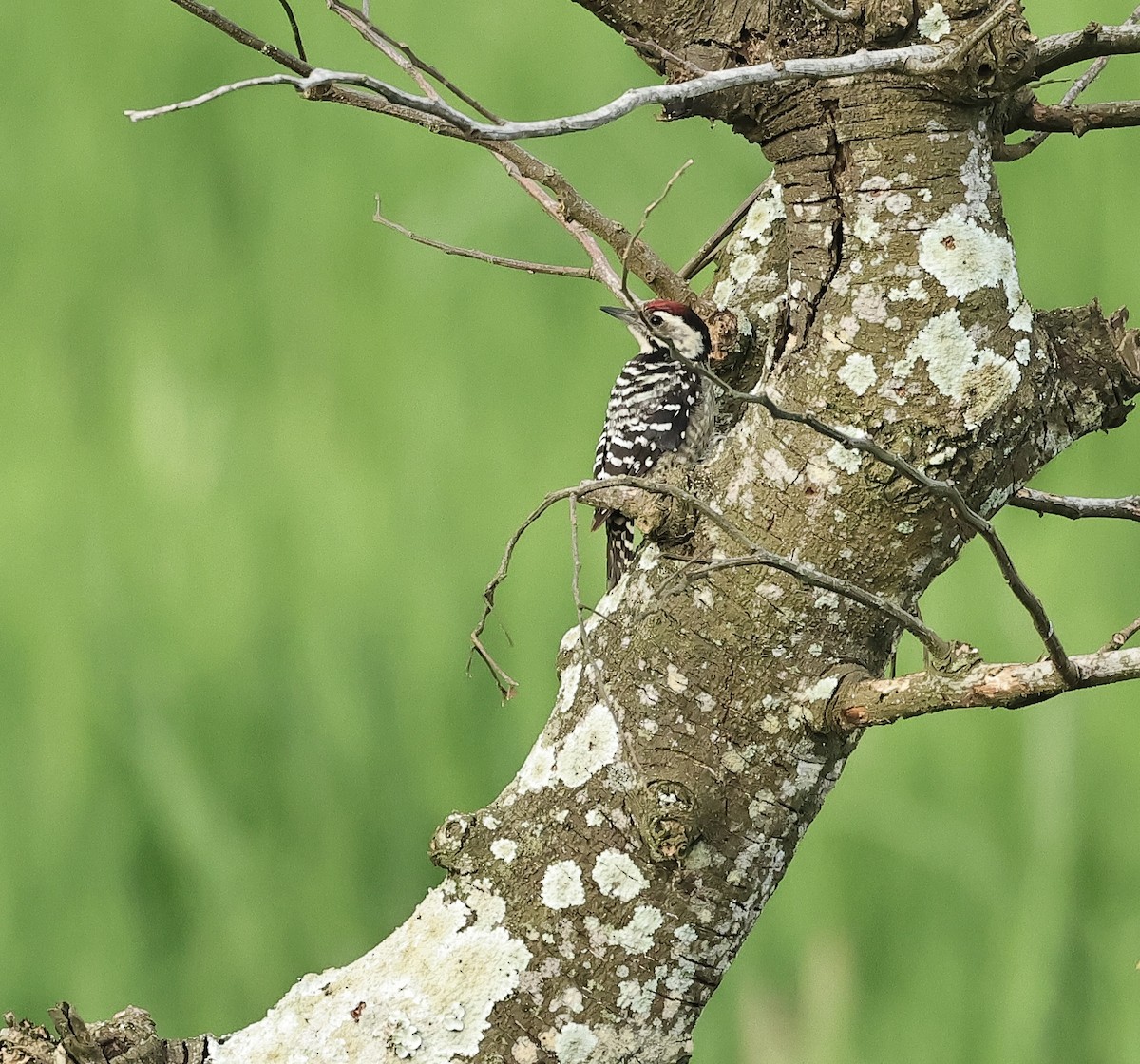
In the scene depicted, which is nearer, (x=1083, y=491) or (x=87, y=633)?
(x=87, y=633)

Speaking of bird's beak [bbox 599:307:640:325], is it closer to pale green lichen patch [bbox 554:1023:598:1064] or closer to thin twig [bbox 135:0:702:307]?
thin twig [bbox 135:0:702:307]

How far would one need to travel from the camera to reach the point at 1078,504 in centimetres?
181

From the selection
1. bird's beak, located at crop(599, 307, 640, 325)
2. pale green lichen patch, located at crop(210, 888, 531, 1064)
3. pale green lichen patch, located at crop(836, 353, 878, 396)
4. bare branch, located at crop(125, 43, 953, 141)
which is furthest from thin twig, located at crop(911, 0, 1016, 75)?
bird's beak, located at crop(599, 307, 640, 325)

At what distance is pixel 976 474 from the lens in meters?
1.35

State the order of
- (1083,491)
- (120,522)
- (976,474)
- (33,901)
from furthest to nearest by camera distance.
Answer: (1083,491) → (120,522) → (33,901) → (976,474)

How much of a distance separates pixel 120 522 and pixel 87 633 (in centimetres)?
29

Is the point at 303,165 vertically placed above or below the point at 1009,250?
above

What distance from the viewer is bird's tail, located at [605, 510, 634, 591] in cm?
303

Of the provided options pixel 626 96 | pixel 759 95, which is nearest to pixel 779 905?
pixel 759 95

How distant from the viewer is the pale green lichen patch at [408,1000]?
139 cm

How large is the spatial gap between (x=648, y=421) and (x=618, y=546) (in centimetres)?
27

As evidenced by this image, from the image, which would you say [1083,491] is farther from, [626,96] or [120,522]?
[626,96]

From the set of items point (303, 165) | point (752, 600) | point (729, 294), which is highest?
point (303, 165)

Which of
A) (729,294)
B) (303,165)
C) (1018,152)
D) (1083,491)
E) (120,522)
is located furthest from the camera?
(303,165)
